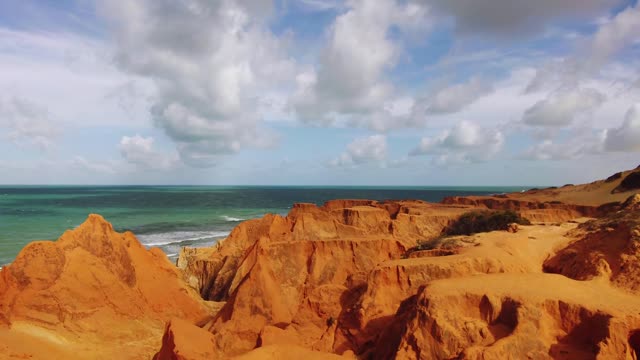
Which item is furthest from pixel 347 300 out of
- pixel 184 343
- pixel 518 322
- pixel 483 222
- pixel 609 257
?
pixel 483 222

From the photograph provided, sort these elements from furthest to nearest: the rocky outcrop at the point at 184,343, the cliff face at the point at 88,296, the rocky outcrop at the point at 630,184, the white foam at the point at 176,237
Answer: the rocky outcrop at the point at 630,184 → the white foam at the point at 176,237 → the cliff face at the point at 88,296 → the rocky outcrop at the point at 184,343

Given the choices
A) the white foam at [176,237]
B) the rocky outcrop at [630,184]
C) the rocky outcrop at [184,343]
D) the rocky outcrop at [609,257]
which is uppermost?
the rocky outcrop at [630,184]

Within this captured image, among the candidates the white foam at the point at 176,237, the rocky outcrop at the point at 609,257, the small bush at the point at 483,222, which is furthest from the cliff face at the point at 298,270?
the white foam at the point at 176,237

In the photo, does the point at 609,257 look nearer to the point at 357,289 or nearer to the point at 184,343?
the point at 357,289

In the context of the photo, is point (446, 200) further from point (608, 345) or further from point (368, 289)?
point (608, 345)

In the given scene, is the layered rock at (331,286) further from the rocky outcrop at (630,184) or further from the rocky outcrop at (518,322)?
the rocky outcrop at (630,184)

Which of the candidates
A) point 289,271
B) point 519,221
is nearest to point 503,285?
point 289,271
